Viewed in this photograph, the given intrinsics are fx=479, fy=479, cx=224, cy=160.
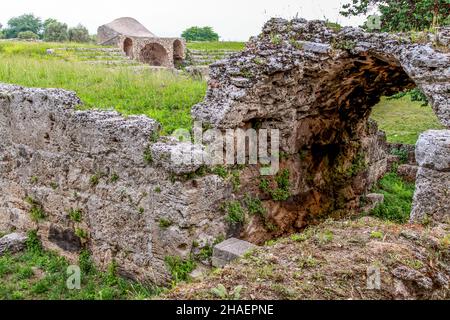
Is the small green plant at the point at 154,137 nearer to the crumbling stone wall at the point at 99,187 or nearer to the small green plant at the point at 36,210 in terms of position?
the crumbling stone wall at the point at 99,187

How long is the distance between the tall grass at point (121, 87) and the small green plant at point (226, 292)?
4.06m

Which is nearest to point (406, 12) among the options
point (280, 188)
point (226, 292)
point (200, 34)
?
point (280, 188)

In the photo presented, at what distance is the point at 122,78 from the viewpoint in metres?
10.5

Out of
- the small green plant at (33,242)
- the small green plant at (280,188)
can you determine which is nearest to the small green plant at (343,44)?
the small green plant at (280,188)

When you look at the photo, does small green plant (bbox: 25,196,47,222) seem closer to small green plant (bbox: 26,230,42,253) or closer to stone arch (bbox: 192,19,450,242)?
small green plant (bbox: 26,230,42,253)

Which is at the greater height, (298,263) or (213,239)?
(298,263)

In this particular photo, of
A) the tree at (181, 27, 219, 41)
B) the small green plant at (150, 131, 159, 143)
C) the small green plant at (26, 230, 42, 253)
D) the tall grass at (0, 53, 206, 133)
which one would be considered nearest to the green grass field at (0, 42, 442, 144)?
A: the tall grass at (0, 53, 206, 133)

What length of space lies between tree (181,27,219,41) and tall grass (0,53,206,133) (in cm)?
4374

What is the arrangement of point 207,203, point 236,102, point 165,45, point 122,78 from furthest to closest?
point 165,45, point 122,78, point 236,102, point 207,203

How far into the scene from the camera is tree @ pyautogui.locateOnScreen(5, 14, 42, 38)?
5676 cm

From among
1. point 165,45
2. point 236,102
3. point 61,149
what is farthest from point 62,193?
point 165,45

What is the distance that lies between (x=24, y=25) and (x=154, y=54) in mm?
36518
